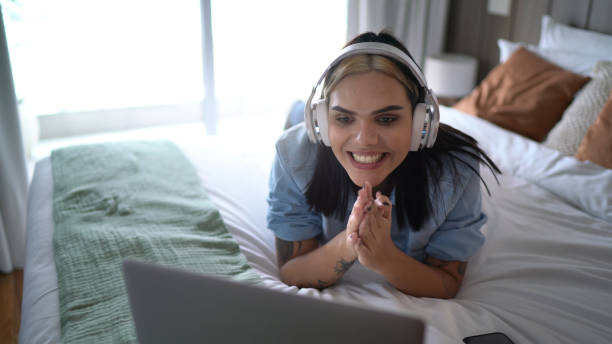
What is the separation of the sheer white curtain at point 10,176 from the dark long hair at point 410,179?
1.51 meters

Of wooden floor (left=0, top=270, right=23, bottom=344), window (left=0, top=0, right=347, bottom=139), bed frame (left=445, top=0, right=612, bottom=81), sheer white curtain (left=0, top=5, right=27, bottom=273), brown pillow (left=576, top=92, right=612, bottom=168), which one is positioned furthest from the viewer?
window (left=0, top=0, right=347, bottom=139)

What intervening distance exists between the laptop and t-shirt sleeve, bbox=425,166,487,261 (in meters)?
0.65

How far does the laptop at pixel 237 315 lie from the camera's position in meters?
0.52

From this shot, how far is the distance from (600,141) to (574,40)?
0.77 metres

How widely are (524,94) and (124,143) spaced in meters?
1.71

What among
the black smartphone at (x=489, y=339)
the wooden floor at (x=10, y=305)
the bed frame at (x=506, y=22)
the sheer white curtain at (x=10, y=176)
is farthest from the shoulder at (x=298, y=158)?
the bed frame at (x=506, y=22)

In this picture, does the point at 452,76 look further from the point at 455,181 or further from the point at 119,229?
the point at 119,229

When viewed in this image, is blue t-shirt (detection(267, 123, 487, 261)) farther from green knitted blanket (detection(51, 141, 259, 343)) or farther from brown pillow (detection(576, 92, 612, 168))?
brown pillow (detection(576, 92, 612, 168))

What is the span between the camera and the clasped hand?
3.04ft

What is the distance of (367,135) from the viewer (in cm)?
96

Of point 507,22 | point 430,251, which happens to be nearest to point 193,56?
point 507,22

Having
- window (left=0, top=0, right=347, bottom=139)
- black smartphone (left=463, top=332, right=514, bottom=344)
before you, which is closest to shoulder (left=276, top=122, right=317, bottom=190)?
black smartphone (left=463, top=332, right=514, bottom=344)

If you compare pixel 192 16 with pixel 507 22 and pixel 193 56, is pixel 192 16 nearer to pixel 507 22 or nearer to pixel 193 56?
pixel 193 56

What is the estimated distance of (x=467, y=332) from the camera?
0.94 metres
